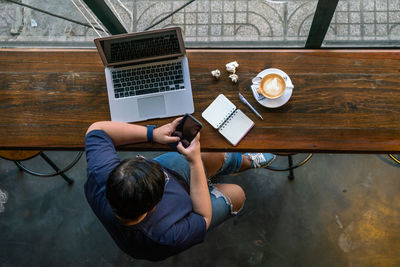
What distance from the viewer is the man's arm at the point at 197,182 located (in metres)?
1.55

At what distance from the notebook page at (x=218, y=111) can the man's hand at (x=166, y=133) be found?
18cm

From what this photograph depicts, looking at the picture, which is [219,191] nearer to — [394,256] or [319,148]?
[319,148]

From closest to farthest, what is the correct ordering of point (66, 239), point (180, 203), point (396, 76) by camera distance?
point (180, 203) → point (396, 76) → point (66, 239)

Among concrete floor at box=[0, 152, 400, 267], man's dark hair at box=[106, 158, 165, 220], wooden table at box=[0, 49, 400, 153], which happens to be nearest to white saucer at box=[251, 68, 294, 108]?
→ wooden table at box=[0, 49, 400, 153]

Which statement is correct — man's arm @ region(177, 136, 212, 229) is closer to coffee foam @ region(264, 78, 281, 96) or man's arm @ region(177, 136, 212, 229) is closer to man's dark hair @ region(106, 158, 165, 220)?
man's dark hair @ region(106, 158, 165, 220)

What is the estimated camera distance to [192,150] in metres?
1.54

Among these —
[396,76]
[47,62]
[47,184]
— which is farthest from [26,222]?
[396,76]

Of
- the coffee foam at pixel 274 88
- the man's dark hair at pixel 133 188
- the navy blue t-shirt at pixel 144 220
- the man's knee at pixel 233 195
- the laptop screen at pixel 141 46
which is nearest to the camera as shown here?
the man's dark hair at pixel 133 188

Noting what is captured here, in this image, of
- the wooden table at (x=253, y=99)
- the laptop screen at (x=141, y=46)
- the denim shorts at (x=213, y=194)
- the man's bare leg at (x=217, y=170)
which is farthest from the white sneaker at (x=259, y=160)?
the laptop screen at (x=141, y=46)

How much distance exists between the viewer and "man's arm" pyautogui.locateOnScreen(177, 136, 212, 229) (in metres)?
1.55

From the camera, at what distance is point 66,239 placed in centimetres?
265

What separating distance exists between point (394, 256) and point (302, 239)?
29.6 inches

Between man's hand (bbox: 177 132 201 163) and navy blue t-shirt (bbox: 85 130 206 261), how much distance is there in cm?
21

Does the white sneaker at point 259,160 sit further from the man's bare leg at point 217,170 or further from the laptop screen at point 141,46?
the laptop screen at point 141,46
